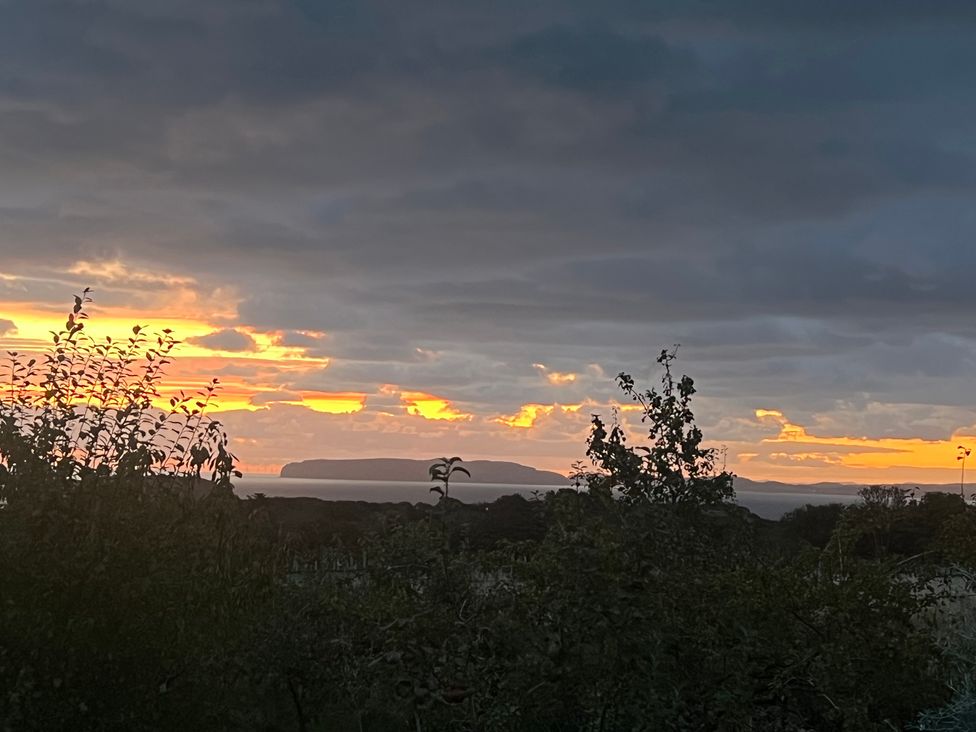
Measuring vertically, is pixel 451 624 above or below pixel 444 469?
below

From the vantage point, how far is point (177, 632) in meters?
7.69

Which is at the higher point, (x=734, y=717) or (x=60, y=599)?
(x=60, y=599)

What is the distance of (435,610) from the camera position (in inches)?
300

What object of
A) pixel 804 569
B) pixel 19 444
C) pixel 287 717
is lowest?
pixel 287 717

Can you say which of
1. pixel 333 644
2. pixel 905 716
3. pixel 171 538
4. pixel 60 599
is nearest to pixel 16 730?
pixel 60 599

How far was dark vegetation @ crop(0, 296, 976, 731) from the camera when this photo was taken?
288 inches

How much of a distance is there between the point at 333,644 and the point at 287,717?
1401 mm

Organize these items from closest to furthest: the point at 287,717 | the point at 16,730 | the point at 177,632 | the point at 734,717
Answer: the point at 16,730 < the point at 177,632 < the point at 734,717 < the point at 287,717

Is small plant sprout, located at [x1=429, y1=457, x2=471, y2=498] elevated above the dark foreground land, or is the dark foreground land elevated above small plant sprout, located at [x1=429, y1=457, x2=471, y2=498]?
small plant sprout, located at [x1=429, y1=457, x2=471, y2=498]

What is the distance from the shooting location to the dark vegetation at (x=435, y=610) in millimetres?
7324

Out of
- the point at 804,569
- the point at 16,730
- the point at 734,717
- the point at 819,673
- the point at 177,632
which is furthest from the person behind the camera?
the point at 804,569

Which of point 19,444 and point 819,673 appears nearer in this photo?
point 19,444

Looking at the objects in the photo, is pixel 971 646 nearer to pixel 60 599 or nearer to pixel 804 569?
pixel 804 569

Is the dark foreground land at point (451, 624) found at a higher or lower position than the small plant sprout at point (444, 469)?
lower
